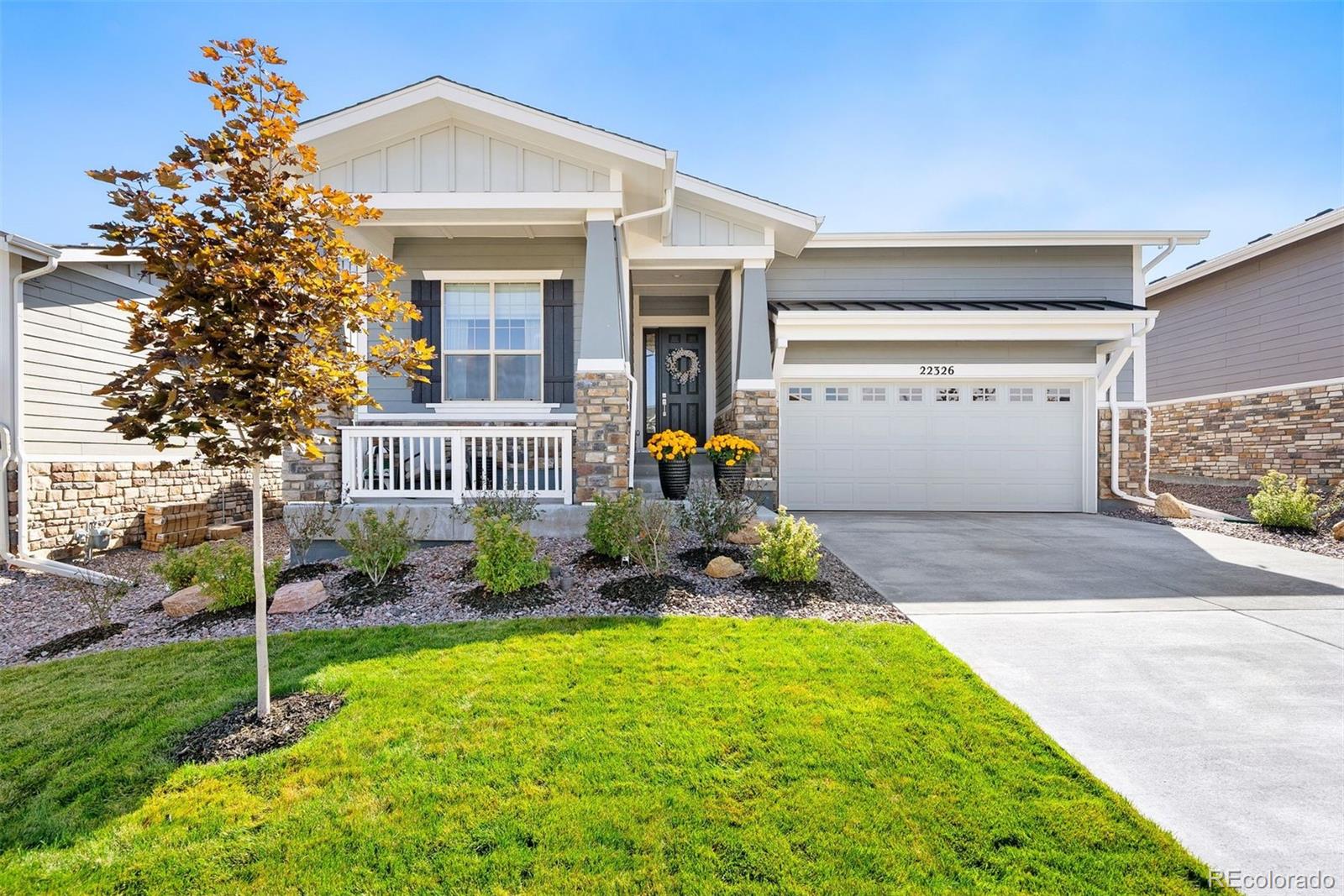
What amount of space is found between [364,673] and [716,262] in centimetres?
683

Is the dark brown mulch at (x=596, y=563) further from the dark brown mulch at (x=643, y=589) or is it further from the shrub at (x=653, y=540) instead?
the dark brown mulch at (x=643, y=589)

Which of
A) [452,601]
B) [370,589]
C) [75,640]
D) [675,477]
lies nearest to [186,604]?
[75,640]

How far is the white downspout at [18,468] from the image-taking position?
6254 millimetres

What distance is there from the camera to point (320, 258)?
2.69 m

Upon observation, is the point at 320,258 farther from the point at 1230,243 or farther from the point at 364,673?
the point at 1230,243

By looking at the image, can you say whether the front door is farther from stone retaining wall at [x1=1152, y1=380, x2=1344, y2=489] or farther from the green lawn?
stone retaining wall at [x1=1152, y1=380, x2=1344, y2=489]

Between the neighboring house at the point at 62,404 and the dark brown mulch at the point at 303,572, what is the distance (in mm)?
1748

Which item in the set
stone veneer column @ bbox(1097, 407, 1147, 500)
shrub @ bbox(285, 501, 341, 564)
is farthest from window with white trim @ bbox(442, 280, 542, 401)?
stone veneer column @ bbox(1097, 407, 1147, 500)

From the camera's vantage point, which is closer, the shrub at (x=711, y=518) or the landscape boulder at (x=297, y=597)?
the landscape boulder at (x=297, y=597)

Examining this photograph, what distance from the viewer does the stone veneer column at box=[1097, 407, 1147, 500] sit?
30.6ft

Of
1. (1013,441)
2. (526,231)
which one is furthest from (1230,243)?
(526,231)

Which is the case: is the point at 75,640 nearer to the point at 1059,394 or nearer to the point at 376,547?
the point at 376,547

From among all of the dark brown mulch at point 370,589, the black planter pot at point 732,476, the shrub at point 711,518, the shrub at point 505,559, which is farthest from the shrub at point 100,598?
the black planter pot at point 732,476

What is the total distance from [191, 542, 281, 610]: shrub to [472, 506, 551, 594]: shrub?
1.74 metres
